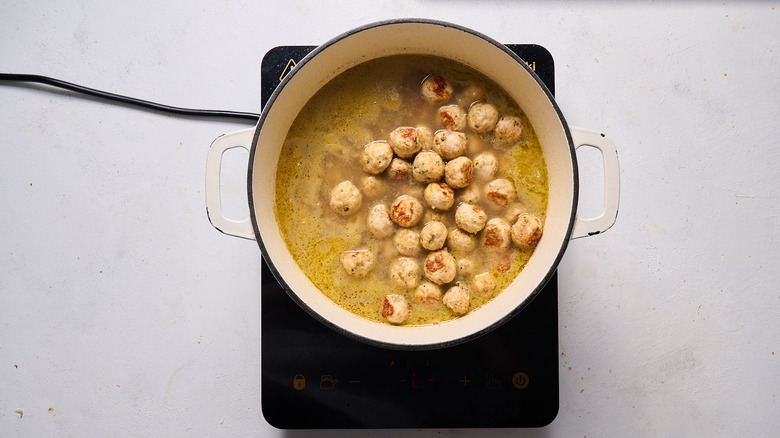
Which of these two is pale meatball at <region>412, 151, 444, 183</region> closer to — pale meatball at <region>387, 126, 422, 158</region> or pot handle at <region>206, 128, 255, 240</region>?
pale meatball at <region>387, 126, 422, 158</region>

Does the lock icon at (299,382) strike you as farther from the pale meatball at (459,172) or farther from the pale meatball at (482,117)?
the pale meatball at (482,117)

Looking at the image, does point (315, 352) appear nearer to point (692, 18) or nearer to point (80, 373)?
point (80, 373)

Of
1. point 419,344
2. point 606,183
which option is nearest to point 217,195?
point 419,344

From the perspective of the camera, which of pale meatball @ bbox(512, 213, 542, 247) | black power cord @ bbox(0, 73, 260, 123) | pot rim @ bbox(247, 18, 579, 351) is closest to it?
pot rim @ bbox(247, 18, 579, 351)

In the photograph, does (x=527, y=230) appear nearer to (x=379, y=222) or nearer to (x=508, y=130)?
(x=508, y=130)

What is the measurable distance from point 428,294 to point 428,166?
307 mm

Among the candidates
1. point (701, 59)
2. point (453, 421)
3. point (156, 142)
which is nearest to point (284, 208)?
point (156, 142)

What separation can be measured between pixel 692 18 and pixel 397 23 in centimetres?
95

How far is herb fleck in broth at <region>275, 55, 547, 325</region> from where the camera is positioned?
143 centimetres

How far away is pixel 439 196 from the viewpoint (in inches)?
55.1

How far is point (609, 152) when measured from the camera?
1.25 meters

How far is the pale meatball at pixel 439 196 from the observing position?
140 centimetres

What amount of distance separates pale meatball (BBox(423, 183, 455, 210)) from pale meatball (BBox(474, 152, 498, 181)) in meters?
0.08

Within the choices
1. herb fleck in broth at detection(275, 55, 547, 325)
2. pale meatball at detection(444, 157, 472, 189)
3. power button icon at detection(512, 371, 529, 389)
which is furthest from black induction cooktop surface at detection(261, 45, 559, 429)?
pale meatball at detection(444, 157, 472, 189)
